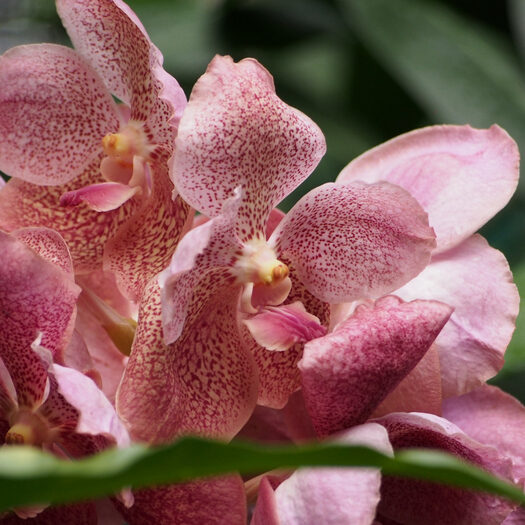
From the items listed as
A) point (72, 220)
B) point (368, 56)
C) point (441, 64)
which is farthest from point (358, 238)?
point (368, 56)

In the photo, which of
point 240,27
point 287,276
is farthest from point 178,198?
point 240,27

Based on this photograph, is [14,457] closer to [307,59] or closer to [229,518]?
[229,518]

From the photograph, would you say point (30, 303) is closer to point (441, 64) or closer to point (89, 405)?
point (89, 405)

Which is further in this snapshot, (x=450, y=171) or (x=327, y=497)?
(x=450, y=171)

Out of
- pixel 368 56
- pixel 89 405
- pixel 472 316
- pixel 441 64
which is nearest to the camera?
pixel 89 405

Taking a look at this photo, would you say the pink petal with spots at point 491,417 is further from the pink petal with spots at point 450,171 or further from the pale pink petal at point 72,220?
the pale pink petal at point 72,220

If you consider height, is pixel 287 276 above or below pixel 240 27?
above

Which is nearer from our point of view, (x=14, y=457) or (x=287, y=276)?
(x=14, y=457)
